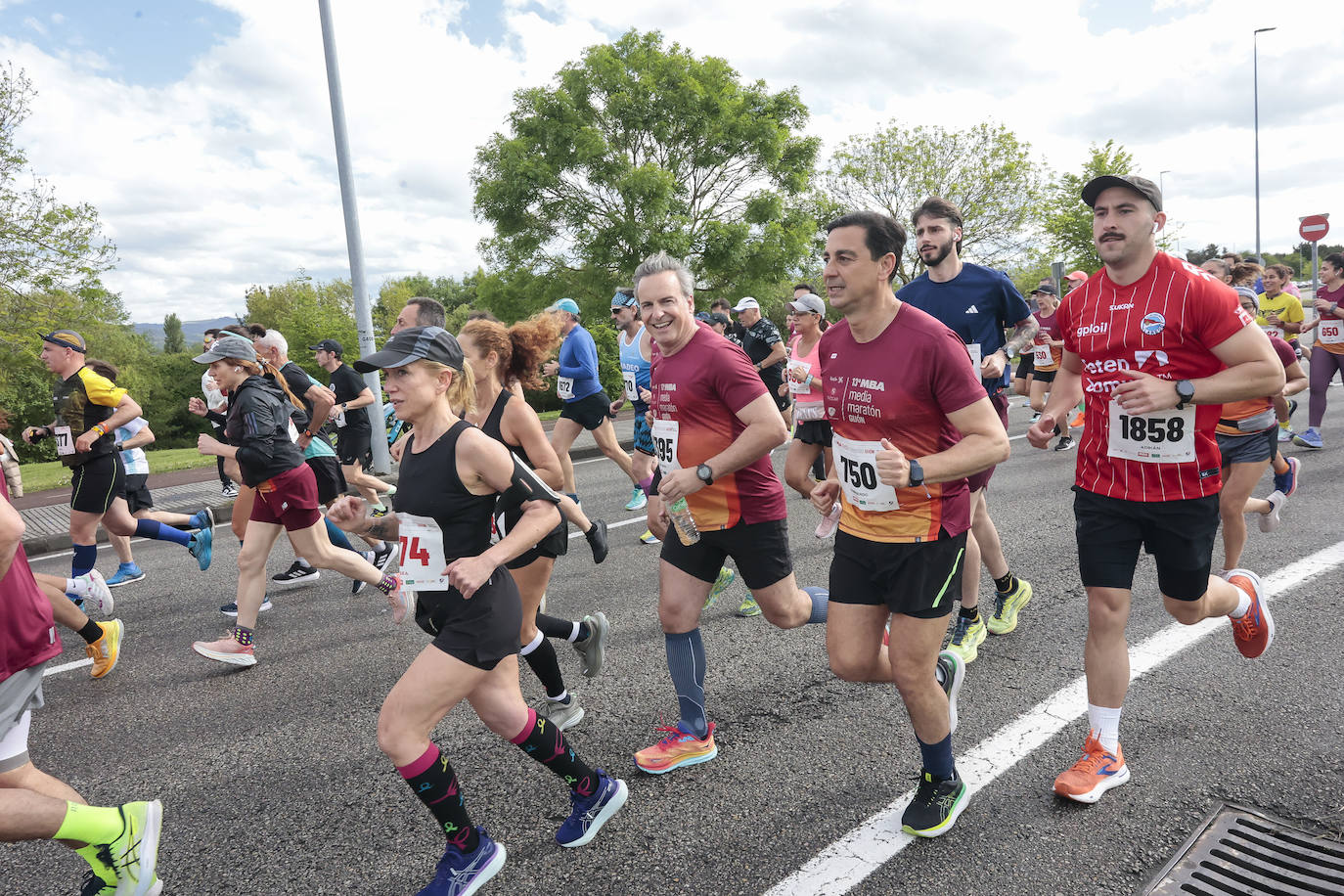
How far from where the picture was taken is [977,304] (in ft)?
14.4

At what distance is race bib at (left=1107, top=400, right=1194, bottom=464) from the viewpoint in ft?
9.43

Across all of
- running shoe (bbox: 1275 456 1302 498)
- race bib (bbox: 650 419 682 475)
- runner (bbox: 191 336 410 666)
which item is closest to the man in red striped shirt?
Result: race bib (bbox: 650 419 682 475)

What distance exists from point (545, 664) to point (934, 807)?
178 cm

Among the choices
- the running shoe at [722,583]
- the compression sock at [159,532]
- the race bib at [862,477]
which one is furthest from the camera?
the compression sock at [159,532]

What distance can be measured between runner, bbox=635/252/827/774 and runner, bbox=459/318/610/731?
0.56 meters

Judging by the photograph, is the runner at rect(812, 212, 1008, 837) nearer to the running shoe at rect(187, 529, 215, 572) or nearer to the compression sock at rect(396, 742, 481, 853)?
the compression sock at rect(396, 742, 481, 853)

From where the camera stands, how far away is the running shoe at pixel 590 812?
2.83 m

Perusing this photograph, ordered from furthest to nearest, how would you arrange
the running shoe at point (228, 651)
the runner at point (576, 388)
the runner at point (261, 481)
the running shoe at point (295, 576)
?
1. the runner at point (576, 388)
2. the running shoe at point (295, 576)
3. the runner at point (261, 481)
4. the running shoe at point (228, 651)

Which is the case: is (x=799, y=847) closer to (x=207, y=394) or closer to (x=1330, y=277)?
(x=207, y=394)

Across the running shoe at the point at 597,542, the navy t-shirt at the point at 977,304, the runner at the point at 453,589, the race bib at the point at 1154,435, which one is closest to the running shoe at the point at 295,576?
the running shoe at the point at 597,542

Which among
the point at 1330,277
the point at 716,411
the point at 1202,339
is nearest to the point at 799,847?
the point at 716,411

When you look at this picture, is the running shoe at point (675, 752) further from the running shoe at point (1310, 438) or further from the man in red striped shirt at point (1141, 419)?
the running shoe at point (1310, 438)

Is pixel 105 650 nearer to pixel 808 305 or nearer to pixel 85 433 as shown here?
pixel 85 433

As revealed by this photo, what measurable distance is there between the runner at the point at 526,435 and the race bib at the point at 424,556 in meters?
0.85
